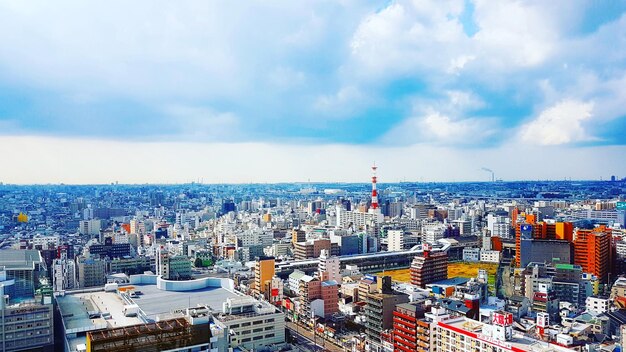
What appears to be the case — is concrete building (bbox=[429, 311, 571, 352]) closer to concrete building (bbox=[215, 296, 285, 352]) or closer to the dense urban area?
the dense urban area

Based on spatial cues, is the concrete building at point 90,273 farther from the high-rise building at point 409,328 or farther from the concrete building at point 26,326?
the high-rise building at point 409,328

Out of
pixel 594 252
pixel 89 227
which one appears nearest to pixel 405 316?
pixel 594 252

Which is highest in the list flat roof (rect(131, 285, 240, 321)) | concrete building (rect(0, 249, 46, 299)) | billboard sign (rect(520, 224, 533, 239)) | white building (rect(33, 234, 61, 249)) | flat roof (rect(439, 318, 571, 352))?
billboard sign (rect(520, 224, 533, 239))

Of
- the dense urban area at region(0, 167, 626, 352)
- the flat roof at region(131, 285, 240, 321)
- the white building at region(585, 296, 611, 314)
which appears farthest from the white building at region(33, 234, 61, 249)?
the white building at region(585, 296, 611, 314)

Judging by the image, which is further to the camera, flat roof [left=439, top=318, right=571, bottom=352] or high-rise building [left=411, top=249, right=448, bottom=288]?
high-rise building [left=411, top=249, right=448, bottom=288]

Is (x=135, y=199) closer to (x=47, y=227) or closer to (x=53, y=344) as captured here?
(x=47, y=227)

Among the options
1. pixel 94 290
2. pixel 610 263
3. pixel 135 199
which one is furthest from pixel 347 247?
pixel 135 199
